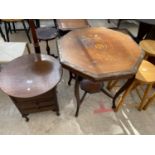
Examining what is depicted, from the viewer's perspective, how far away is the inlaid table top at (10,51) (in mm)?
1760

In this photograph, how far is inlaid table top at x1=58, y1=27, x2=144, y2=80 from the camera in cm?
110

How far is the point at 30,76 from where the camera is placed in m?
1.34

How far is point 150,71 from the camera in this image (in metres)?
1.48

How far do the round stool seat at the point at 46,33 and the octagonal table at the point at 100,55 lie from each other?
2.21 ft

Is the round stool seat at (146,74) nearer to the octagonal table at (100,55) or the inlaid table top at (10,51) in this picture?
the octagonal table at (100,55)

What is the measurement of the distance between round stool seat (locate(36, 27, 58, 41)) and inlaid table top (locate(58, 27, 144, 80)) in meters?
0.67

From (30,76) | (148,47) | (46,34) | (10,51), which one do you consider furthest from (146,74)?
(10,51)

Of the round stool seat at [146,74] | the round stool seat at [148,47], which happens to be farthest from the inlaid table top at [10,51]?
the round stool seat at [148,47]

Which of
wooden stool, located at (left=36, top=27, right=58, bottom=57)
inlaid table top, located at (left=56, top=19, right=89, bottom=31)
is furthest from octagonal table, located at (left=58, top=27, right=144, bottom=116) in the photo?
Answer: wooden stool, located at (left=36, top=27, right=58, bottom=57)

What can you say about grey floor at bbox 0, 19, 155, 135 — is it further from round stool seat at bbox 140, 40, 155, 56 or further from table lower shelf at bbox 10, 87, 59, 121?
round stool seat at bbox 140, 40, 155, 56
